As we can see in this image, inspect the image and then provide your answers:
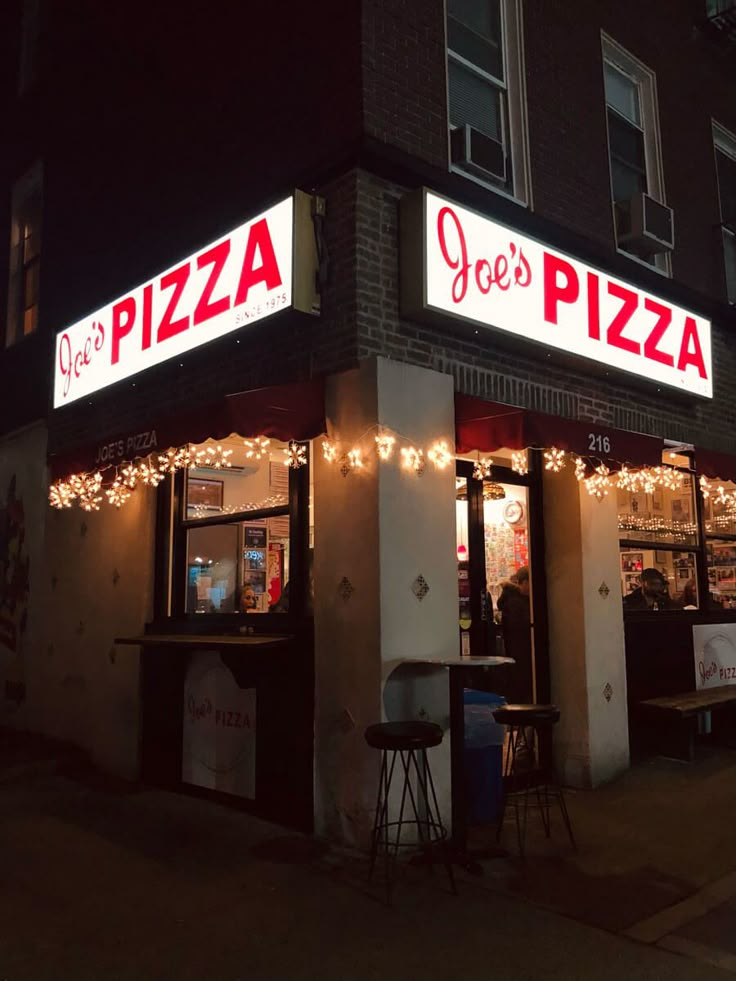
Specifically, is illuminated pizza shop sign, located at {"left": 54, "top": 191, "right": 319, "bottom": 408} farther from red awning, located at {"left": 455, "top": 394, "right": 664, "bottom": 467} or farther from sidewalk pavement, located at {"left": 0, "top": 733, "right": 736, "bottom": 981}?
sidewalk pavement, located at {"left": 0, "top": 733, "right": 736, "bottom": 981}

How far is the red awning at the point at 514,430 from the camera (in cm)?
581

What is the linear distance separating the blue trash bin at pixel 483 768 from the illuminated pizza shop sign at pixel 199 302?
332 cm

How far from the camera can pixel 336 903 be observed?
4.34m

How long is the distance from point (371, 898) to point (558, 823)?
6.55 feet

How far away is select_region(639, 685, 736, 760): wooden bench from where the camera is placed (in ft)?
24.0

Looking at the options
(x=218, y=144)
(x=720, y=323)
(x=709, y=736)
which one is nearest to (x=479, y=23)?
(x=218, y=144)

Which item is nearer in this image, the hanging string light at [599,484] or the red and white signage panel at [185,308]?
the red and white signage panel at [185,308]

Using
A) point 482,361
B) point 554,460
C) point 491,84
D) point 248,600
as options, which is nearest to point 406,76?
point 491,84

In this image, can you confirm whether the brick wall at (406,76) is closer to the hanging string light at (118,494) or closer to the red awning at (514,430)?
the red awning at (514,430)

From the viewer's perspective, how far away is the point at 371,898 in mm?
4406

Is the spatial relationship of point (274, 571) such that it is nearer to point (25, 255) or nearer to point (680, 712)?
point (680, 712)

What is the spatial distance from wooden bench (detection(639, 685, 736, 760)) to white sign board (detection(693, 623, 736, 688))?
0.48m

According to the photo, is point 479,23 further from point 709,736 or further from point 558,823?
point 709,736

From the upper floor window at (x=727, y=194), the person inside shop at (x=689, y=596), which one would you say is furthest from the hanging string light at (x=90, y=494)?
the upper floor window at (x=727, y=194)
